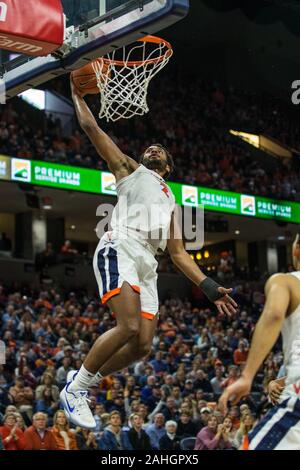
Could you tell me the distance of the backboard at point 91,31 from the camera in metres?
6.25

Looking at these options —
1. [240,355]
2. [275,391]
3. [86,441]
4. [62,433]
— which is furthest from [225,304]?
[240,355]

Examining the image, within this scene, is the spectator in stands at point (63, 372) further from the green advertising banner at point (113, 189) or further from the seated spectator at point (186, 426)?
the green advertising banner at point (113, 189)

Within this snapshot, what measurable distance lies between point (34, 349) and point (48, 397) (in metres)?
2.44

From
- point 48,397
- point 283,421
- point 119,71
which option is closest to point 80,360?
point 48,397

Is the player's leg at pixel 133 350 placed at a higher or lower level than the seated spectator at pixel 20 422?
higher

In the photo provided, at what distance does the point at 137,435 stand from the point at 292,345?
8096 mm

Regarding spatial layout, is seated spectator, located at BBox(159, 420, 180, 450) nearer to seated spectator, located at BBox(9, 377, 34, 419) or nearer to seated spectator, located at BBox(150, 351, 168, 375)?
seated spectator, located at BBox(9, 377, 34, 419)

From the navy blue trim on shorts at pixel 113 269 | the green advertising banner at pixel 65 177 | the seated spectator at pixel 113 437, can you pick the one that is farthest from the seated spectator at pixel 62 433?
the green advertising banner at pixel 65 177

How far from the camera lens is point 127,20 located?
256 inches

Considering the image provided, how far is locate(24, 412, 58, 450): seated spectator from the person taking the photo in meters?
11.2

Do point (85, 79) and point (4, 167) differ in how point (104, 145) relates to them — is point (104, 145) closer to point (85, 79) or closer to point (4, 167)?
point (85, 79)

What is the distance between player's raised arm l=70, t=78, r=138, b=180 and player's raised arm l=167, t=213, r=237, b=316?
1.81ft

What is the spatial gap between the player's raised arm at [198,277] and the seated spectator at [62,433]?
576cm
